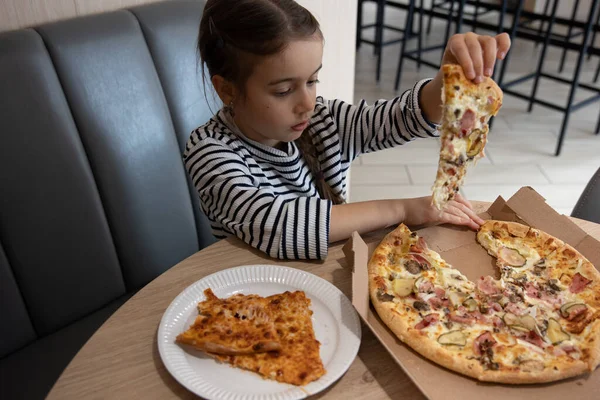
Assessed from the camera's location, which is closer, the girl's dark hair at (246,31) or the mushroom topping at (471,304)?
the mushroom topping at (471,304)

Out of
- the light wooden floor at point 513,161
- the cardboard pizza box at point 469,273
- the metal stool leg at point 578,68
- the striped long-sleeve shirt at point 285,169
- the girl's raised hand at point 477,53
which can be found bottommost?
the light wooden floor at point 513,161

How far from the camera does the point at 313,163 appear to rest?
1272 mm

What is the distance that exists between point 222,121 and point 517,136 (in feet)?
8.55

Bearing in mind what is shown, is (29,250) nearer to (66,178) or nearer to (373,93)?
(66,178)

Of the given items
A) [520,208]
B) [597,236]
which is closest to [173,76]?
[520,208]

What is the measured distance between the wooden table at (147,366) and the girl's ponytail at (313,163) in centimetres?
42

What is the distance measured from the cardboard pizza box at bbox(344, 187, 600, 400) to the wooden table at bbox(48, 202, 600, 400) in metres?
0.02

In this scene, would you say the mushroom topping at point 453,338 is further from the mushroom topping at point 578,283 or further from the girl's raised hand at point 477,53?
the girl's raised hand at point 477,53

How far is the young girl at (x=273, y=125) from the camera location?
930 millimetres

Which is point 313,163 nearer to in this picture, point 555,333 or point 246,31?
point 246,31

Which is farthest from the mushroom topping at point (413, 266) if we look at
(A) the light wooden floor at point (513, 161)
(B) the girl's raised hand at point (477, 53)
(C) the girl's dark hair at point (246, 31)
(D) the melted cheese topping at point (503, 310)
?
(A) the light wooden floor at point (513, 161)

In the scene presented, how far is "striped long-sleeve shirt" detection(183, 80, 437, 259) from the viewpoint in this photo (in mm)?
934

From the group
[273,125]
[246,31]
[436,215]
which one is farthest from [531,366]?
[246,31]

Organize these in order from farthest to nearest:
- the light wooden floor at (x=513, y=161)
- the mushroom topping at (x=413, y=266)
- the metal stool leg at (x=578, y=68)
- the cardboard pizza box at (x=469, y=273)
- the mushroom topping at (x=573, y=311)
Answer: the metal stool leg at (x=578, y=68) < the light wooden floor at (x=513, y=161) < the mushroom topping at (x=413, y=266) < the mushroom topping at (x=573, y=311) < the cardboard pizza box at (x=469, y=273)
